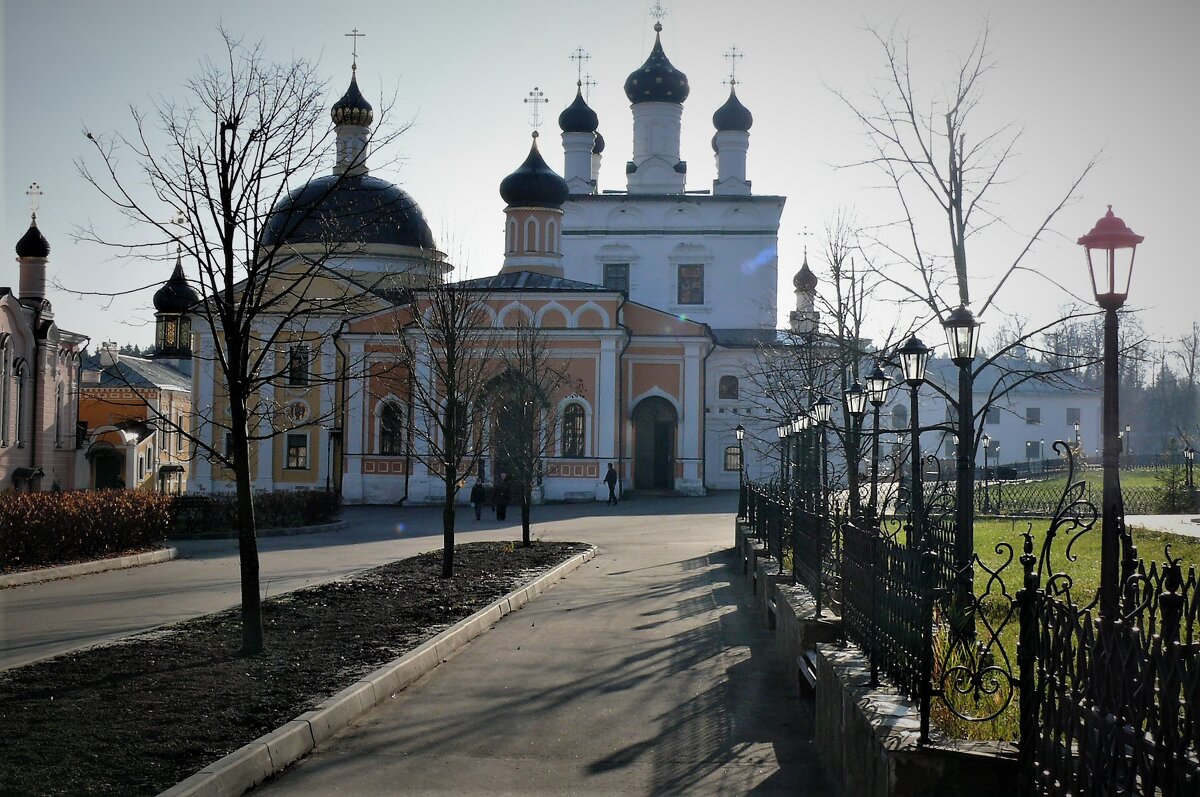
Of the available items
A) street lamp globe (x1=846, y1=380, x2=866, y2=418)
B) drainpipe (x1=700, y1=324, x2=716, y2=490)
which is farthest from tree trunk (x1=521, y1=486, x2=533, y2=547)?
drainpipe (x1=700, y1=324, x2=716, y2=490)

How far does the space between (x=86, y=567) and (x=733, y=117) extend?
4038cm

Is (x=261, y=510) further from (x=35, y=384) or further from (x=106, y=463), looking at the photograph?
(x=106, y=463)

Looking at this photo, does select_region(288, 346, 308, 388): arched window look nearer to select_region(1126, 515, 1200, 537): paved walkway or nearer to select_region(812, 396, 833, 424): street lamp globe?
select_region(812, 396, 833, 424): street lamp globe

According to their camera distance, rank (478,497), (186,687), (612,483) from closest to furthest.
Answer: (186,687) < (478,497) < (612,483)

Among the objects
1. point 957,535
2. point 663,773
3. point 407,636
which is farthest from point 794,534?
point 663,773

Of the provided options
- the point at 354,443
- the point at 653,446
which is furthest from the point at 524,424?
the point at 653,446

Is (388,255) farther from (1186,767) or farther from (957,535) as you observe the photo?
(1186,767)

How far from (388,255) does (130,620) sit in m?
32.7

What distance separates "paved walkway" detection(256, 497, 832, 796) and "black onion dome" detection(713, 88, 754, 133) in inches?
1620

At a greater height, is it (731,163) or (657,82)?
(657,82)

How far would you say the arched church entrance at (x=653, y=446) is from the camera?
143 feet

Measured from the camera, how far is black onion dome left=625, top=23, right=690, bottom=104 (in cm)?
5112

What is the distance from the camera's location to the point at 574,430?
3984 cm

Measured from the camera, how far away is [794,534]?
12.0m
